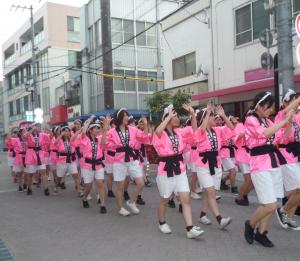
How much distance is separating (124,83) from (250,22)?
43.2 feet

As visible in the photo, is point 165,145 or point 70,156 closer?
point 165,145

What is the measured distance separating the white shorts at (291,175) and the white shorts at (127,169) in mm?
2673

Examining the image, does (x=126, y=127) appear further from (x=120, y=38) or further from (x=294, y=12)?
(x=120, y=38)

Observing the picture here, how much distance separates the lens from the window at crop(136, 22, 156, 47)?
28.7 meters

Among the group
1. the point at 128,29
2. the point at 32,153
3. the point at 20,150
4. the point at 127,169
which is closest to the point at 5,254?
the point at 127,169

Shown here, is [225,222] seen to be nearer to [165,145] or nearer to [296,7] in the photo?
[165,145]

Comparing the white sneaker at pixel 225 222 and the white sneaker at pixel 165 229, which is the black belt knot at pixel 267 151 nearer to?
the white sneaker at pixel 225 222

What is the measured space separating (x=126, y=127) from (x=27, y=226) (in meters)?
2.44

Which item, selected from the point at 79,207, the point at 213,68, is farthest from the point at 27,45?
the point at 79,207

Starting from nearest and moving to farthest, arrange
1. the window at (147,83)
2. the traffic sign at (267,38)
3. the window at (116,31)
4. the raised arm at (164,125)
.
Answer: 1. the raised arm at (164,125)
2. the traffic sign at (267,38)
3. the window at (116,31)
4. the window at (147,83)

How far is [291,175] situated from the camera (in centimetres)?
614

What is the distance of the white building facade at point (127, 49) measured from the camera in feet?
91.3

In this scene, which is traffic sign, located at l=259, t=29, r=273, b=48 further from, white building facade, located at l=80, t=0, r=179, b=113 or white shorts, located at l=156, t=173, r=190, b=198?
white building facade, located at l=80, t=0, r=179, b=113

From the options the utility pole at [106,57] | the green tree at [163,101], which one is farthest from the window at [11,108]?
the green tree at [163,101]
